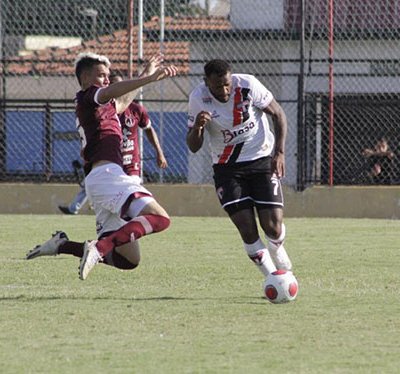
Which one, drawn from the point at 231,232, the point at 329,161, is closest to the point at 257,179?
the point at 231,232

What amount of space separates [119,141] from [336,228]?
298 inches

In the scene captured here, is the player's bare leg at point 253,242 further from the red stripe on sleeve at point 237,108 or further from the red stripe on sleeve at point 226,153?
the red stripe on sleeve at point 237,108

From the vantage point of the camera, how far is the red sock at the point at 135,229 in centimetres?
890

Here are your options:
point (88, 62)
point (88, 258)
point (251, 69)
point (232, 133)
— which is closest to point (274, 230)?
point (232, 133)

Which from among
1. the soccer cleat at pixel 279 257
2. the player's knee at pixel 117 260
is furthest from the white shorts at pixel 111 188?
the soccer cleat at pixel 279 257

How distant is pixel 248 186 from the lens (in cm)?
941

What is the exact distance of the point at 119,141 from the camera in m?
9.47

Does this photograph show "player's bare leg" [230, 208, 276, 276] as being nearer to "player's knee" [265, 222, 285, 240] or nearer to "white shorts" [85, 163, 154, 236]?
"player's knee" [265, 222, 285, 240]

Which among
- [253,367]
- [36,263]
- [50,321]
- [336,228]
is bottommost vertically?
[336,228]

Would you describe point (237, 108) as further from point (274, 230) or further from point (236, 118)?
point (274, 230)

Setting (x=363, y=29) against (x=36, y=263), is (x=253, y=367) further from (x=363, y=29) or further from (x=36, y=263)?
(x=363, y=29)

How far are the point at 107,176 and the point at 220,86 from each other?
3.61 ft

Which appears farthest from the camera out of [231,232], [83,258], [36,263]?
[231,232]

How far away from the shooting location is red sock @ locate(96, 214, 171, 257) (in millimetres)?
8898
